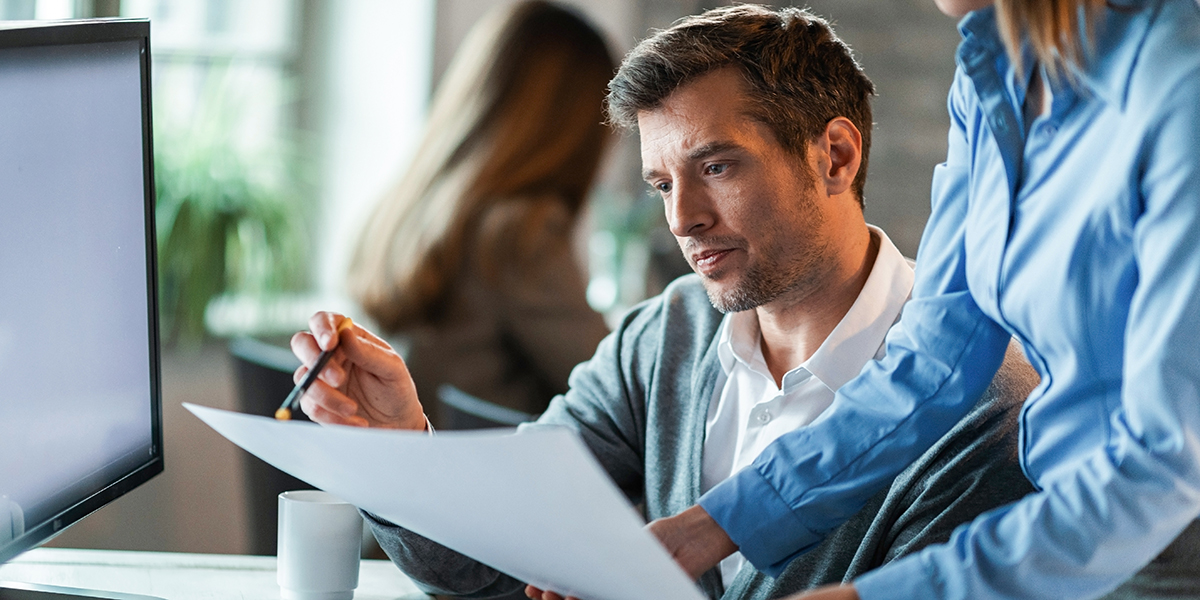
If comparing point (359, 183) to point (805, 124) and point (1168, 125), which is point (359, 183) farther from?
point (1168, 125)

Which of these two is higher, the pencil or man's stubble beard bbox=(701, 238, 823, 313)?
man's stubble beard bbox=(701, 238, 823, 313)

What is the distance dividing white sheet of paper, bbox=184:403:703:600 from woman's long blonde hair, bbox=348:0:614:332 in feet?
4.51

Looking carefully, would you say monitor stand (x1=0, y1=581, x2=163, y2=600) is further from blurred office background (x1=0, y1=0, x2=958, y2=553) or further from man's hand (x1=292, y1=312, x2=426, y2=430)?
blurred office background (x1=0, y1=0, x2=958, y2=553)

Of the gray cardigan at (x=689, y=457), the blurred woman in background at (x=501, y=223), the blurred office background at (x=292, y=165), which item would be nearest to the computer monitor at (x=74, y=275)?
the gray cardigan at (x=689, y=457)

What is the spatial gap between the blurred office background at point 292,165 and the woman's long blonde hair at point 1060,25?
151 cm

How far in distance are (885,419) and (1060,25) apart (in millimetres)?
341

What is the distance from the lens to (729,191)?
1.12 metres

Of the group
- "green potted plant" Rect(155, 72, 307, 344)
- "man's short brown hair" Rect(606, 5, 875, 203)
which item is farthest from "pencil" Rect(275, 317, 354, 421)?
"green potted plant" Rect(155, 72, 307, 344)

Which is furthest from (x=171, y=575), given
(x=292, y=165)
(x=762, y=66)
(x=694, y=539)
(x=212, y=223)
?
(x=292, y=165)

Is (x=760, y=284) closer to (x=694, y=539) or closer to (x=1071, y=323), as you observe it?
(x=694, y=539)

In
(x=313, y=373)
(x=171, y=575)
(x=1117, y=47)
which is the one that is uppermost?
(x=1117, y=47)

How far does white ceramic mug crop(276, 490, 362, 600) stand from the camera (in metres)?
1.01

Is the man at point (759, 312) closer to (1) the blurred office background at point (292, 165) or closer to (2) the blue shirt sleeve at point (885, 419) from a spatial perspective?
(2) the blue shirt sleeve at point (885, 419)

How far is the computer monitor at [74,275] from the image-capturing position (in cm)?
79
